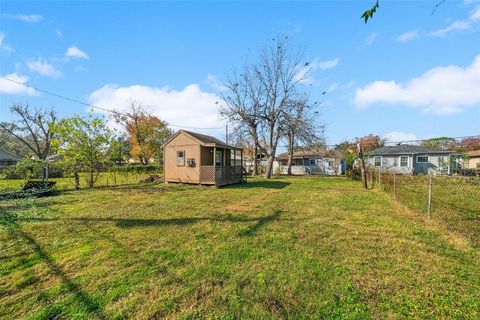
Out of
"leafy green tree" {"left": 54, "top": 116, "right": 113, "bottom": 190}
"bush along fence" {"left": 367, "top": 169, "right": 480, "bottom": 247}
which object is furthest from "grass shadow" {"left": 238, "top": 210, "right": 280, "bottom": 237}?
"leafy green tree" {"left": 54, "top": 116, "right": 113, "bottom": 190}

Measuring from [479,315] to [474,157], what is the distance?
38513mm

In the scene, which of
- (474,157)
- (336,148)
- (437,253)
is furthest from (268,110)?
(474,157)

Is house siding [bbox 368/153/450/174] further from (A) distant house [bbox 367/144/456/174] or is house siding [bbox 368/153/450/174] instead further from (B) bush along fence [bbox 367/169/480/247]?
(B) bush along fence [bbox 367/169/480/247]

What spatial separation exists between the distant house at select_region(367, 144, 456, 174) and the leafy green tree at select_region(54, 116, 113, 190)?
2397cm

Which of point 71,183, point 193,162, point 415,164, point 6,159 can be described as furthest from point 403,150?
point 6,159

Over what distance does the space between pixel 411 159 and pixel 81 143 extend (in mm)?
30356

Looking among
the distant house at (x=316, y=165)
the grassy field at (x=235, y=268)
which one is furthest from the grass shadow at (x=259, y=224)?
the distant house at (x=316, y=165)

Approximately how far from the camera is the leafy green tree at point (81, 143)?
12227 millimetres

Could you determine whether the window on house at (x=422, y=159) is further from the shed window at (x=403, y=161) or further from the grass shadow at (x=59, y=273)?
the grass shadow at (x=59, y=273)

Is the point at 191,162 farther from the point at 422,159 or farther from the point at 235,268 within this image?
the point at 422,159

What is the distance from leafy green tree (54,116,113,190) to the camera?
12227mm

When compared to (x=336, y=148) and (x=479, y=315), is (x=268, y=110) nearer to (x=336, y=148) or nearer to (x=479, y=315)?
(x=336, y=148)

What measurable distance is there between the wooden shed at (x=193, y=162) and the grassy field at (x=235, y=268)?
8075 millimetres

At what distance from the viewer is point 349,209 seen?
290 inches
